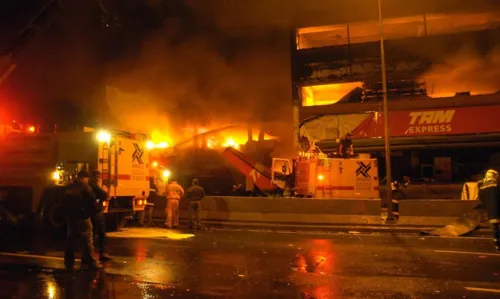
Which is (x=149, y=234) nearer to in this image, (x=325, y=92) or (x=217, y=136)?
(x=217, y=136)

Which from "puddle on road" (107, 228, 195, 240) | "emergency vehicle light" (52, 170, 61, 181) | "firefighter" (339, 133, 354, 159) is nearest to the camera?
"puddle on road" (107, 228, 195, 240)

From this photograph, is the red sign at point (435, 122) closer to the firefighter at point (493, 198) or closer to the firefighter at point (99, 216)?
the firefighter at point (493, 198)

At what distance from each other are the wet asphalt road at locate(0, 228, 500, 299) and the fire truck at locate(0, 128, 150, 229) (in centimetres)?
97

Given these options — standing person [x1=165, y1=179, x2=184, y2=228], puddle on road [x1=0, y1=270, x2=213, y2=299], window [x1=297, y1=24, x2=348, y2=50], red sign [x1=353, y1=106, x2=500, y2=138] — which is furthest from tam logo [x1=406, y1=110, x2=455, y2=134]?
puddle on road [x1=0, y1=270, x2=213, y2=299]

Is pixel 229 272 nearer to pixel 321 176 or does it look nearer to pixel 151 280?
pixel 151 280

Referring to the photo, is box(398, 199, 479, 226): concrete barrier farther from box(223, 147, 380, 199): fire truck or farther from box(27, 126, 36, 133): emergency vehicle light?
box(27, 126, 36, 133): emergency vehicle light

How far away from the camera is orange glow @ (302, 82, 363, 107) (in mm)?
21344

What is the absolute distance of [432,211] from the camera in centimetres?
1210

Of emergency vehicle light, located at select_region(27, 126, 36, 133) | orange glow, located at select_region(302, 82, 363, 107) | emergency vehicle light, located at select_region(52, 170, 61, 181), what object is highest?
orange glow, located at select_region(302, 82, 363, 107)

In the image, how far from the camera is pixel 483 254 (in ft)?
25.1

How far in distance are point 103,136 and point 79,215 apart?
14.6 ft

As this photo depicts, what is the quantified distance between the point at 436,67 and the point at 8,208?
16995 millimetres

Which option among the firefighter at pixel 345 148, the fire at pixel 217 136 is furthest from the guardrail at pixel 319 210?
the fire at pixel 217 136

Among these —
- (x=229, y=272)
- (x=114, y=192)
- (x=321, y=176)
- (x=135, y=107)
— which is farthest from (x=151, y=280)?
(x=135, y=107)
